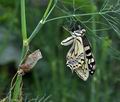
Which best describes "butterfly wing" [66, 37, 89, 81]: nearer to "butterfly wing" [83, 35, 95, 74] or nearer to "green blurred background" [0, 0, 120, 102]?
"butterfly wing" [83, 35, 95, 74]

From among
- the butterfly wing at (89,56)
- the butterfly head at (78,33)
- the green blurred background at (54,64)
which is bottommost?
the butterfly wing at (89,56)

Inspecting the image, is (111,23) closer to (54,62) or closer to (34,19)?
(54,62)

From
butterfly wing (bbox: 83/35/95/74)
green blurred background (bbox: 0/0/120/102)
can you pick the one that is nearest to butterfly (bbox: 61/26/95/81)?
butterfly wing (bbox: 83/35/95/74)

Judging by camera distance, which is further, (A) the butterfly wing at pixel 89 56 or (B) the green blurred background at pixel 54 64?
(B) the green blurred background at pixel 54 64

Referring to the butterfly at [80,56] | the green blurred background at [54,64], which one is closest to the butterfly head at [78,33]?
the butterfly at [80,56]

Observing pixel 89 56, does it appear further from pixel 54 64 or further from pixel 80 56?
pixel 54 64

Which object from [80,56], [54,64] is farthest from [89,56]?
[54,64]

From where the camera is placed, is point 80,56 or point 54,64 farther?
point 54,64

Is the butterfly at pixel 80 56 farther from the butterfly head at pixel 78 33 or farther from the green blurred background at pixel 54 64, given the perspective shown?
the green blurred background at pixel 54 64

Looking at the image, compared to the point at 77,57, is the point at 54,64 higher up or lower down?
higher up
